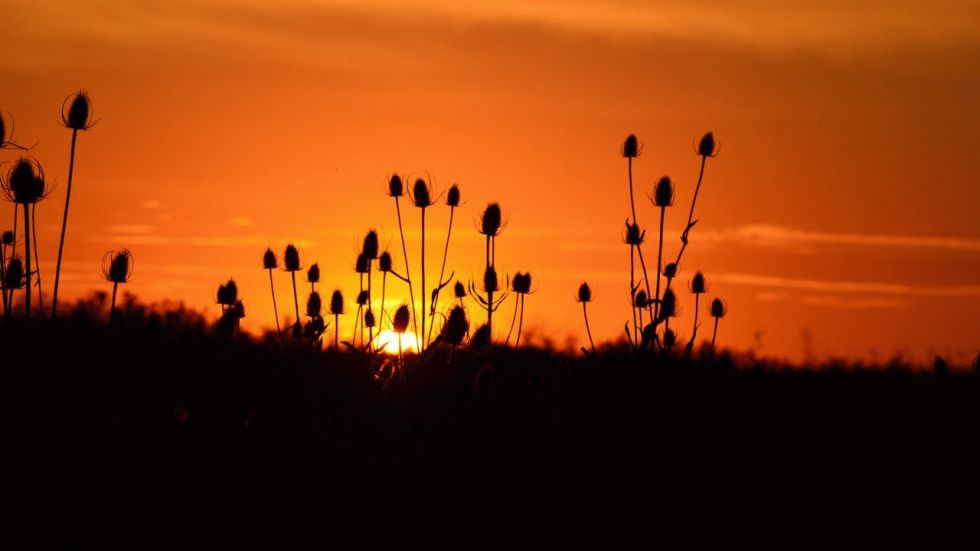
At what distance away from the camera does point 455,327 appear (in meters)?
6.98

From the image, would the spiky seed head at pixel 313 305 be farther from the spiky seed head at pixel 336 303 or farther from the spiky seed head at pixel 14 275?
the spiky seed head at pixel 14 275

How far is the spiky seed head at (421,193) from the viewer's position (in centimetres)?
844

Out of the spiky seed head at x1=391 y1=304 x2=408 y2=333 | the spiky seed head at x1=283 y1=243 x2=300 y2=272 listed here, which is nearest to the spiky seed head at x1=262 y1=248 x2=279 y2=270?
the spiky seed head at x1=283 y1=243 x2=300 y2=272

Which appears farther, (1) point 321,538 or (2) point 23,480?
(2) point 23,480

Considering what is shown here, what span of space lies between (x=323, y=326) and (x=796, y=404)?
126 inches

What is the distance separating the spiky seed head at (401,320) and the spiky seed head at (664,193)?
2116 mm

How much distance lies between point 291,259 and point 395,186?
3.84 feet

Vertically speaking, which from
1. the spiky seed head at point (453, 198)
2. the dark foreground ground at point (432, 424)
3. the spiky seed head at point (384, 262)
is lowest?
the dark foreground ground at point (432, 424)

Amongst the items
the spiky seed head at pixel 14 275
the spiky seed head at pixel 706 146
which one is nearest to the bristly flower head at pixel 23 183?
the spiky seed head at pixel 14 275

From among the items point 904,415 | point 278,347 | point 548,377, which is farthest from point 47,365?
point 904,415

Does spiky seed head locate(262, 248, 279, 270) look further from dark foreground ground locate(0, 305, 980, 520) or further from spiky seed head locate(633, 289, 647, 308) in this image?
spiky seed head locate(633, 289, 647, 308)

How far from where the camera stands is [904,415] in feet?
23.0

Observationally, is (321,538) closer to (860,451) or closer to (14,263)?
(860,451)

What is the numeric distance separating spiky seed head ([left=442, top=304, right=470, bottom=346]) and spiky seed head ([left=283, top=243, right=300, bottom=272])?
271 centimetres
